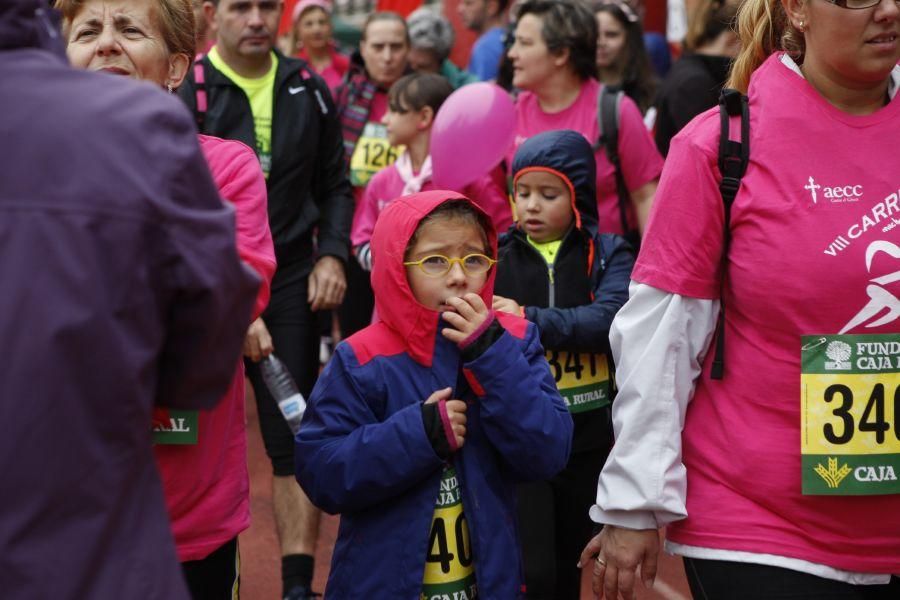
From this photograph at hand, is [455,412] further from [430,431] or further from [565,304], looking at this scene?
[565,304]

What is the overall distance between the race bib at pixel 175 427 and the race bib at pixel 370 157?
4.91 m

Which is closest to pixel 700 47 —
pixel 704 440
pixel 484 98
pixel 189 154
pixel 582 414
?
pixel 484 98

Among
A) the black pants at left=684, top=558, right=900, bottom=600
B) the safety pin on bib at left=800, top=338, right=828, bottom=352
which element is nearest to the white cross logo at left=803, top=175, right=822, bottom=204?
the safety pin on bib at left=800, top=338, right=828, bottom=352

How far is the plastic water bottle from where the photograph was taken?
524 cm

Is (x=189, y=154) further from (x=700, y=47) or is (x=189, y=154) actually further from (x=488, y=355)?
(x=700, y=47)

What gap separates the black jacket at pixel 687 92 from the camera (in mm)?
6867

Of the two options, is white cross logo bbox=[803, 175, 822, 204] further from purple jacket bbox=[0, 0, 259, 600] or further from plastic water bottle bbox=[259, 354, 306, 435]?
plastic water bottle bbox=[259, 354, 306, 435]

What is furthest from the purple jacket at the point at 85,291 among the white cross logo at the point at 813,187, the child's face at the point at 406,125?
the child's face at the point at 406,125

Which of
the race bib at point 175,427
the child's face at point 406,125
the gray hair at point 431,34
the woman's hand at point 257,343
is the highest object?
the gray hair at point 431,34

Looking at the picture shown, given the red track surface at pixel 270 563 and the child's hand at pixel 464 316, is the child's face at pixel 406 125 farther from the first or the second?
the child's hand at pixel 464 316

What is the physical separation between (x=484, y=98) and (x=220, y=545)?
327 centimetres

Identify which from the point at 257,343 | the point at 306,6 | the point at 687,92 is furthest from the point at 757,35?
the point at 306,6

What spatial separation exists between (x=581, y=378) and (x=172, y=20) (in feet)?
6.89

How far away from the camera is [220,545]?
3217 millimetres
